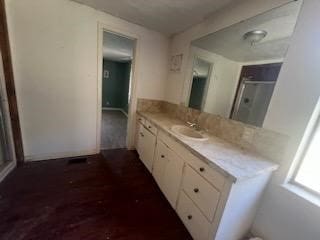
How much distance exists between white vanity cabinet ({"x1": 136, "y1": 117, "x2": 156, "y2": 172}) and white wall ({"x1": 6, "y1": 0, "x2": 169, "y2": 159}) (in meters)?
0.83

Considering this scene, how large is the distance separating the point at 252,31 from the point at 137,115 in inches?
82.2

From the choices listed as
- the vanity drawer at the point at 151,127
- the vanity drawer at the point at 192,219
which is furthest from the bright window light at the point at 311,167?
the vanity drawer at the point at 151,127

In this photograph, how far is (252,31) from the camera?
1511 millimetres

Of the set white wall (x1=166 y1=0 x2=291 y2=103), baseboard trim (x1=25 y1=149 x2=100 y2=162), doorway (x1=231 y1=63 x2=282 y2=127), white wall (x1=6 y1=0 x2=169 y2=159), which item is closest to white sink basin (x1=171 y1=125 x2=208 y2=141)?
doorway (x1=231 y1=63 x2=282 y2=127)

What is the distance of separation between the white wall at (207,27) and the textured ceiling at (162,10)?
86 millimetres

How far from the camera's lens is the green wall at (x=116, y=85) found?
631 centimetres

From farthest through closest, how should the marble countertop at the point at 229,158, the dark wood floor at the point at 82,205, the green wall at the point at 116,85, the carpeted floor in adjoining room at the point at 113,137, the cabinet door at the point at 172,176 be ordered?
the green wall at the point at 116,85 → the carpeted floor in adjoining room at the point at 113,137 → the cabinet door at the point at 172,176 → the dark wood floor at the point at 82,205 → the marble countertop at the point at 229,158

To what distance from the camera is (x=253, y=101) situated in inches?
59.2

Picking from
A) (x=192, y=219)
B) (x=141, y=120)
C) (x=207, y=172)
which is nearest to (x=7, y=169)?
(x=141, y=120)

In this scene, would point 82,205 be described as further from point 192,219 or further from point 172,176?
point 192,219

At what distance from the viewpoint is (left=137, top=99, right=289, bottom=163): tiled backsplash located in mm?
1277

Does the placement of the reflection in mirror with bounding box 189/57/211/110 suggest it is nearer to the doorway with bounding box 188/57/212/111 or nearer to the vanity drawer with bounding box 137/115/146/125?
the doorway with bounding box 188/57/212/111

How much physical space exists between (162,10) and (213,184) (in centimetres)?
212

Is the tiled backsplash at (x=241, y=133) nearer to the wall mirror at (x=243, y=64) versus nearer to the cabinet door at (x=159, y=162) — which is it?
the wall mirror at (x=243, y=64)
